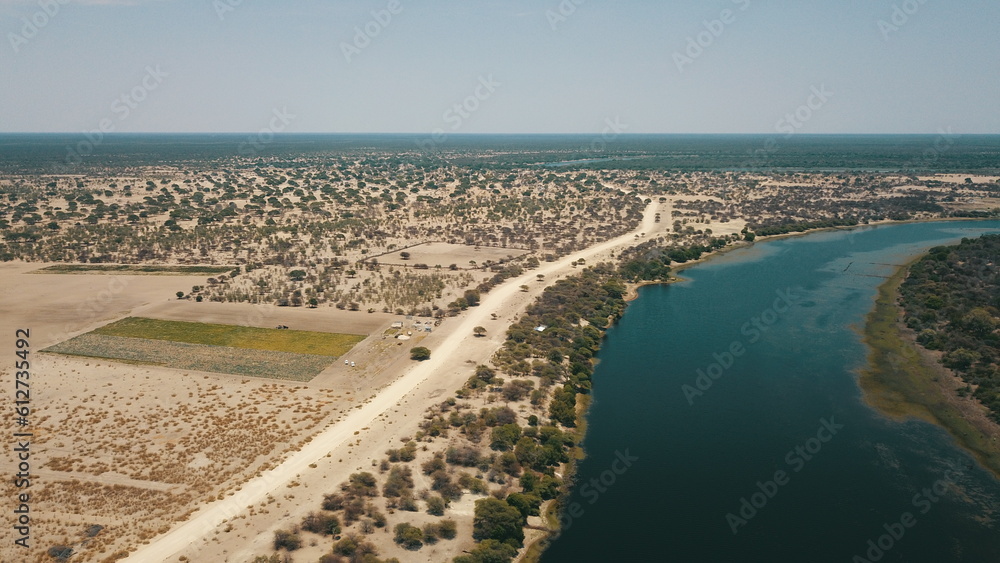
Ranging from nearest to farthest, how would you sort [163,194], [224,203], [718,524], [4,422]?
[718,524] < [4,422] < [224,203] < [163,194]

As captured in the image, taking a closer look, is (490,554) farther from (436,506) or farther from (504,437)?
(504,437)

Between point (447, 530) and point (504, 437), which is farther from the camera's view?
point (504, 437)

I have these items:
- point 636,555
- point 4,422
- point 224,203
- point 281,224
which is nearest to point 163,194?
point 224,203

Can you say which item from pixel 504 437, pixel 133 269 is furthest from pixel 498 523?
pixel 133 269

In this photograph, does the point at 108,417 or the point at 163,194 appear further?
the point at 163,194

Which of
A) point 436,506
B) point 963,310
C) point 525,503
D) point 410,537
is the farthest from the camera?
point 963,310

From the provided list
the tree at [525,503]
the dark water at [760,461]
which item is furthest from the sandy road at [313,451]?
the dark water at [760,461]

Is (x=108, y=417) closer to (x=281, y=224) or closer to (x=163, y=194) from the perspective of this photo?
(x=281, y=224)
